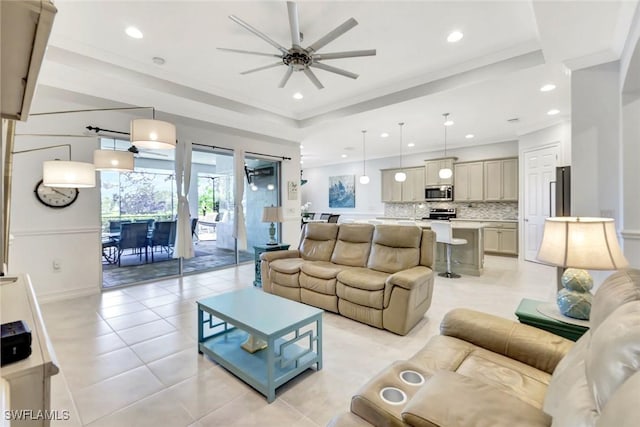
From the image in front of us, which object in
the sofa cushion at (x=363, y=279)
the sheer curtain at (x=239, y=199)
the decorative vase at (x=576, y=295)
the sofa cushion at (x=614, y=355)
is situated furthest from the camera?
the sheer curtain at (x=239, y=199)

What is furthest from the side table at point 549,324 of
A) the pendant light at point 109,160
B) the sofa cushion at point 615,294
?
the pendant light at point 109,160

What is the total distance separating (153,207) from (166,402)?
398cm

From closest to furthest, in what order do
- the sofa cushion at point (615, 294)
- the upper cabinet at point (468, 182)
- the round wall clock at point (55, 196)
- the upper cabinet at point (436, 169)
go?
the sofa cushion at point (615, 294)
the round wall clock at point (55, 196)
the upper cabinet at point (468, 182)
the upper cabinet at point (436, 169)

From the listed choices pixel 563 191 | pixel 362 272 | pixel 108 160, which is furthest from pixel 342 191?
pixel 108 160

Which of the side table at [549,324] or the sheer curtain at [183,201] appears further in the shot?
the sheer curtain at [183,201]

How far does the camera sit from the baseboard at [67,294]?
3.73 metres

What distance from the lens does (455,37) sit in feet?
9.90

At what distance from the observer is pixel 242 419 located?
1731mm

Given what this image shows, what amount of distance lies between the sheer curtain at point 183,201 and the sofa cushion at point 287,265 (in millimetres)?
1906

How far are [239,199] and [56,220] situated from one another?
8.76ft

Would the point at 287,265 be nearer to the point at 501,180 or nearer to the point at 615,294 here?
the point at 615,294

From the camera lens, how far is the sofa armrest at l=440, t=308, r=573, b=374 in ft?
4.85

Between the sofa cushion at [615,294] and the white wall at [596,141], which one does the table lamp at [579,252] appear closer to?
the sofa cushion at [615,294]

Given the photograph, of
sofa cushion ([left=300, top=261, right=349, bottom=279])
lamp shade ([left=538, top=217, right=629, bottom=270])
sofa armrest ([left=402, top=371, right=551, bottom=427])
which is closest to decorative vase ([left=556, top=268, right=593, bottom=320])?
lamp shade ([left=538, top=217, right=629, bottom=270])
